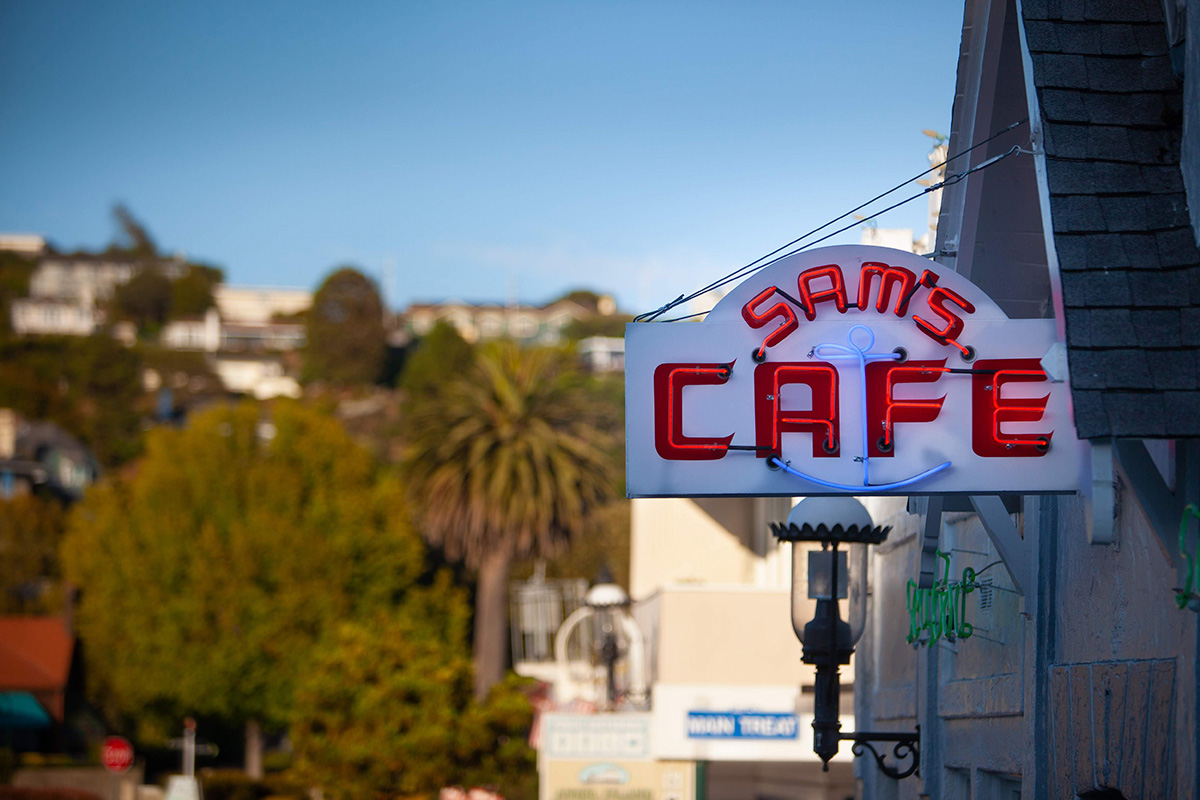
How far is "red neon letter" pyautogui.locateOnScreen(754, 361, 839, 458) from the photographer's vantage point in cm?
595

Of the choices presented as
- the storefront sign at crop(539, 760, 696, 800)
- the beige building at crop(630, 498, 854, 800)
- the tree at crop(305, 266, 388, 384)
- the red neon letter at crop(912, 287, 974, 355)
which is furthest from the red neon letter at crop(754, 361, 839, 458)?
the tree at crop(305, 266, 388, 384)

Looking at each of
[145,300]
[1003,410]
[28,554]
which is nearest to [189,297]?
[145,300]

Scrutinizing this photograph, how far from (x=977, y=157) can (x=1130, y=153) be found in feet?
6.16

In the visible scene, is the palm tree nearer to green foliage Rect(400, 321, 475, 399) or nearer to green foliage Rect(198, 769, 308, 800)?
green foliage Rect(198, 769, 308, 800)

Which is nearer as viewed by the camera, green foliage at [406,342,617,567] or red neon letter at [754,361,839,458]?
red neon letter at [754,361,839,458]

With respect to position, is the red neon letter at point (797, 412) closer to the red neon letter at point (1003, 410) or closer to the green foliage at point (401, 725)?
the red neon letter at point (1003, 410)

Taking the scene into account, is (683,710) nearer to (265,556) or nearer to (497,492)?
(497,492)

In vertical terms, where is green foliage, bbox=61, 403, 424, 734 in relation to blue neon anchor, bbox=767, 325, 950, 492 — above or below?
below

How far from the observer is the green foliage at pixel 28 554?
64812mm

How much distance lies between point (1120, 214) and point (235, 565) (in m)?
45.0

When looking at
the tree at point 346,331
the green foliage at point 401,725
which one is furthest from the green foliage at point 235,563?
the tree at point 346,331

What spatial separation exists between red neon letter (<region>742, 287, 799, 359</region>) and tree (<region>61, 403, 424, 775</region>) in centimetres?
4169

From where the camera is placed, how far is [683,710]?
2041 centimetres

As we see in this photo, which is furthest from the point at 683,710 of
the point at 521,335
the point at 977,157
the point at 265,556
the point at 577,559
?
the point at 521,335
